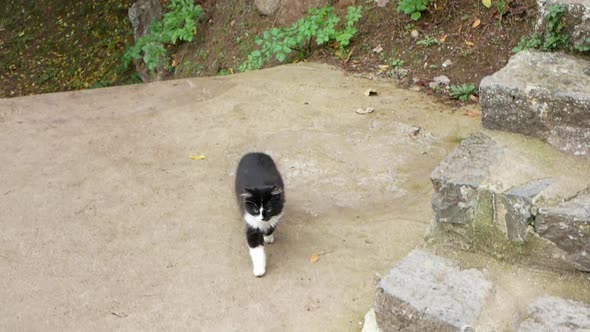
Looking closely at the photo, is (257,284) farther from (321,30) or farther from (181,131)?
(321,30)

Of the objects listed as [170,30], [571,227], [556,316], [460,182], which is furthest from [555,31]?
[170,30]

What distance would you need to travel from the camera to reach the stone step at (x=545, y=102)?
3.50 meters

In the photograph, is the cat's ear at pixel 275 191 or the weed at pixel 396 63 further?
the weed at pixel 396 63

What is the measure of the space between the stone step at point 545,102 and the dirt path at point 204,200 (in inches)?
35.1

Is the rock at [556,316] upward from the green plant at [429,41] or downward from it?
upward

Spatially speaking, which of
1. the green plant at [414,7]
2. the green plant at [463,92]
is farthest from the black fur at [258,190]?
the green plant at [414,7]

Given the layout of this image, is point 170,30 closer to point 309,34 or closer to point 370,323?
point 309,34

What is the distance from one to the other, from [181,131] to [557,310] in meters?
3.58

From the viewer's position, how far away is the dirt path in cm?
367

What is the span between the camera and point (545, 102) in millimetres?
3572

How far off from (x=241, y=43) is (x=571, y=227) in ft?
19.2

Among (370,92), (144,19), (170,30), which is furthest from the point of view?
(144,19)

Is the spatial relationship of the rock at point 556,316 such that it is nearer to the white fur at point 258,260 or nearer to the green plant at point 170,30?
the white fur at point 258,260

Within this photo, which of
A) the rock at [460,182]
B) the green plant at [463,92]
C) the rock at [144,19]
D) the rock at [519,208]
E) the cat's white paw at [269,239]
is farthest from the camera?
the rock at [144,19]
